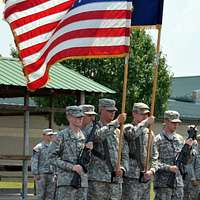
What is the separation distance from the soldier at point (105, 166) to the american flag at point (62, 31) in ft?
→ 2.95

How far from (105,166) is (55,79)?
10.1m

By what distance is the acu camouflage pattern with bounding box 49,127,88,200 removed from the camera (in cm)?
946

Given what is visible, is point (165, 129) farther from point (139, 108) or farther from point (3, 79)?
point (3, 79)

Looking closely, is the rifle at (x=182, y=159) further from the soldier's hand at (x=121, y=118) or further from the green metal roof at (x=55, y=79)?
the green metal roof at (x=55, y=79)

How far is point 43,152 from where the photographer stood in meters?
15.1

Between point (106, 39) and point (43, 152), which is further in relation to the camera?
point (43, 152)

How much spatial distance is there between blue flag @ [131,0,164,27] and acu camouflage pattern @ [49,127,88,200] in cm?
193

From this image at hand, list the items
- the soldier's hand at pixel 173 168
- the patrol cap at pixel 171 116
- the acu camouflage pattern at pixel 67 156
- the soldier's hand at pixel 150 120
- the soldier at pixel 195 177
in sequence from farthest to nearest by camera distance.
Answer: the soldier at pixel 195 177 → the patrol cap at pixel 171 116 → the soldier's hand at pixel 173 168 → the soldier's hand at pixel 150 120 → the acu camouflage pattern at pixel 67 156

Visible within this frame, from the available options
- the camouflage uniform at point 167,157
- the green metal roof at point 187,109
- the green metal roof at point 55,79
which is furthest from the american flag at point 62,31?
the green metal roof at point 187,109

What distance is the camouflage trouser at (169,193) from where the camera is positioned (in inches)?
434

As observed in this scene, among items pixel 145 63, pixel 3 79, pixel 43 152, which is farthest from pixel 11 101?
pixel 43 152

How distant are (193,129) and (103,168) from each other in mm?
1841

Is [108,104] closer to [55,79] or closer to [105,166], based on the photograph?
[105,166]

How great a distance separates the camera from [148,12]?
1009 cm
